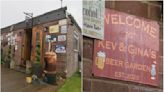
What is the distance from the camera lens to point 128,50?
5.06ft

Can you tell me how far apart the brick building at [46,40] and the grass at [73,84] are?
2cm

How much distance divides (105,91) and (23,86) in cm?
37

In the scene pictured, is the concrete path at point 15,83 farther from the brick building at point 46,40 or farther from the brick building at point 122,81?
the brick building at point 122,81

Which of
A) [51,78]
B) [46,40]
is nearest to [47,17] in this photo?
[46,40]

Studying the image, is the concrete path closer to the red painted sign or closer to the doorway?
the doorway

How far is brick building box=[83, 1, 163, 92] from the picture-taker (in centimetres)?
140

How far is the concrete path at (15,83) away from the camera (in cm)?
117

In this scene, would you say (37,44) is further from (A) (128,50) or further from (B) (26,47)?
(A) (128,50)

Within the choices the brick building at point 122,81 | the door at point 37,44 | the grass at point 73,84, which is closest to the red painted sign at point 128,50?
the brick building at point 122,81

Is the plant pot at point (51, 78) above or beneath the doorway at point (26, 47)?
beneath

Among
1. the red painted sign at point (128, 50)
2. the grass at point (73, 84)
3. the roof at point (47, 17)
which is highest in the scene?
the roof at point (47, 17)

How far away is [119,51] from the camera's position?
4.97 ft

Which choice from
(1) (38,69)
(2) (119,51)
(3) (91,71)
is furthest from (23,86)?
(2) (119,51)

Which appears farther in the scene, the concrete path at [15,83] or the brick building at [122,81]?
the brick building at [122,81]
